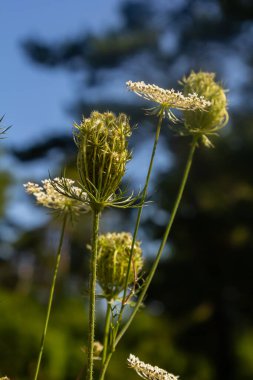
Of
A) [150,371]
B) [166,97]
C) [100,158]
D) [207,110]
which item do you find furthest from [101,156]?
[207,110]

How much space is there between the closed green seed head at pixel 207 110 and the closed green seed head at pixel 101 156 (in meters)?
0.34

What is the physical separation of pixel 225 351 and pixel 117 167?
13872 millimetres

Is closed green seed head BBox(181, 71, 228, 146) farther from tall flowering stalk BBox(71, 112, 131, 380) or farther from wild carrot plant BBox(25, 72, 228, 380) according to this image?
tall flowering stalk BBox(71, 112, 131, 380)

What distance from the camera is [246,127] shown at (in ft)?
48.2

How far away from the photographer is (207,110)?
4.35 ft

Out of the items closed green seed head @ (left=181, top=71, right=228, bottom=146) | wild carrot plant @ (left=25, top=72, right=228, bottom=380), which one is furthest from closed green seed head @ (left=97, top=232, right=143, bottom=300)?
closed green seed head @ (left=181, top=71, right=228, bottom=146)

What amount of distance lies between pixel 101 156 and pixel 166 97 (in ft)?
0.57

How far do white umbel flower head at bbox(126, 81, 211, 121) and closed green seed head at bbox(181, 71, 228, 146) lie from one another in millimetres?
201

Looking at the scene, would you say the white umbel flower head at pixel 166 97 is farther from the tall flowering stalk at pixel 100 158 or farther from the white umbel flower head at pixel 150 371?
the white umbel flower head at pixel 150 371

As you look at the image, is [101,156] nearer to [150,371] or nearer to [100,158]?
[100,158]

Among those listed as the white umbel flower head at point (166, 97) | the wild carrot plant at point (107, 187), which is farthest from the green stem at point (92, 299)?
the white umbel flower head at point (166, 97)

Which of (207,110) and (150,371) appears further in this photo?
(207,110)

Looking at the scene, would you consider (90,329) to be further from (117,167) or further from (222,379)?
(222,379)

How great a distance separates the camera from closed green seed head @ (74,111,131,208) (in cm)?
97
